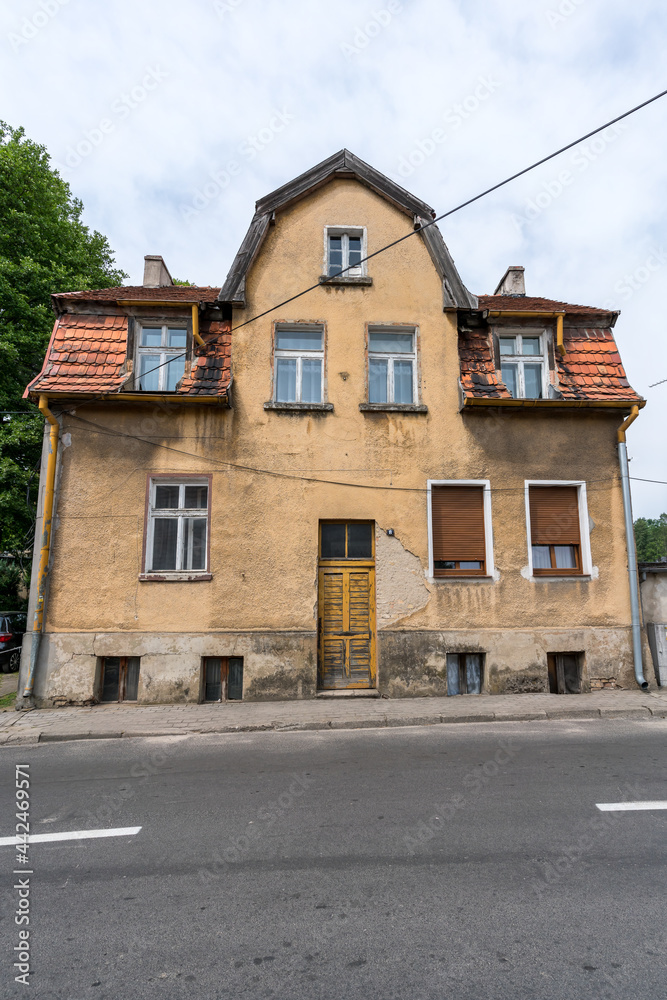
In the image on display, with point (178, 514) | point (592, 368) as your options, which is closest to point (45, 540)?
point (178, 514)

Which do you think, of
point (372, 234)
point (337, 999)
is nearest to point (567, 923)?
point (337, 999)

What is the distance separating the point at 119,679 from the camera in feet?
33.6

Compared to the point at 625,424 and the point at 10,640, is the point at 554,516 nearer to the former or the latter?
the point at 625,424

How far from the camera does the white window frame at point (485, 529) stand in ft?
35.3

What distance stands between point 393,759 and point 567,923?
11.7ft

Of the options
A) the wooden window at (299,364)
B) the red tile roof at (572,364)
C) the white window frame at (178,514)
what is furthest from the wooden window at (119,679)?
the red tile roof at (572,364)

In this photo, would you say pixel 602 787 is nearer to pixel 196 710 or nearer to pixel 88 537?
pixel 196 710

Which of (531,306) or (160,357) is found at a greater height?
(531,306)

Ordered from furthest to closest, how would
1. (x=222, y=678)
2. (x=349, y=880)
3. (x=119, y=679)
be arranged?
(x=222, y=678) < (x=119, y=679) < (x=349, y=880)

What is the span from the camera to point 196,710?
9555 millimetres

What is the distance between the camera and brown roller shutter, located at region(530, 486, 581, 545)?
1122cm

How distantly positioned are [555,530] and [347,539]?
4.04 m

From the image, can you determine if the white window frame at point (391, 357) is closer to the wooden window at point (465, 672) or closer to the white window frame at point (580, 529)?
the white window frame at point (580, 529)

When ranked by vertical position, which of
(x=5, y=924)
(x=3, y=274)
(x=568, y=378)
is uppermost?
(x=3, y=274)
